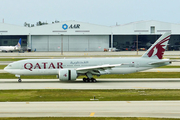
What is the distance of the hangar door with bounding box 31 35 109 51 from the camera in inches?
5246

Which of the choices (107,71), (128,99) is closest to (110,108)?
(128,99)

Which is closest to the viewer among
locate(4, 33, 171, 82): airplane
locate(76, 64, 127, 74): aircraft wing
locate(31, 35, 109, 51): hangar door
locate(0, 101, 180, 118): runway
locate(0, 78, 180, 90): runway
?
locate(0, 101, 180, 118): runway

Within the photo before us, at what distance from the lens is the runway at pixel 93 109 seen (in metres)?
18.2

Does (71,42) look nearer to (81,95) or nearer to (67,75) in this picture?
(67,75)

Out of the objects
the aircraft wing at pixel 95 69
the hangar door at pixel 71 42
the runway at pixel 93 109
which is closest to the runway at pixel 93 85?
the aircraft wing at pixel 95 69

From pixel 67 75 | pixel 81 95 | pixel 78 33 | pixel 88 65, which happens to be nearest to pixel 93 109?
pixel 81 95

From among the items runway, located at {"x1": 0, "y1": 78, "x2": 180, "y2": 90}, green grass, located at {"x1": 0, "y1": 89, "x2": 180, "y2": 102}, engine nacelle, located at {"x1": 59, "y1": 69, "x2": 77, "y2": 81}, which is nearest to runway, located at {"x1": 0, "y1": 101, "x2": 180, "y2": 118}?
green grass, located at {"x1": 0, "y1": 89, "x2": 180, "y2": 102}

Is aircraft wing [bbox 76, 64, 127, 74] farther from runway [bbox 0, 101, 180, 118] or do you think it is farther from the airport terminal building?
the airport terminal building

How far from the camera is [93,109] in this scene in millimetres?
19781

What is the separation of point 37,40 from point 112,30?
37.4 meters

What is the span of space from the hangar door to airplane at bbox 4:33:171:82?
9601cm

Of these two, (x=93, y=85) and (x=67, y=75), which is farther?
(x=67, y=75)

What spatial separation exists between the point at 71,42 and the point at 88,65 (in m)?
96.7

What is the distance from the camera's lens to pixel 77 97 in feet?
81.7
